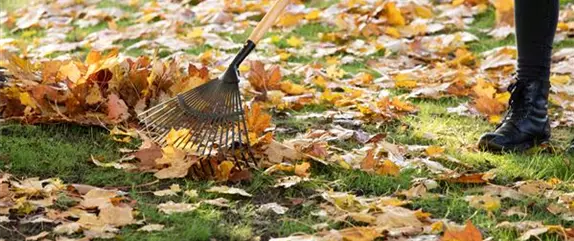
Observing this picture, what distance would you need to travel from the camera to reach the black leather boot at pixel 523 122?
3.17 m

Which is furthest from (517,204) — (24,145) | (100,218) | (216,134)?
(24,145)

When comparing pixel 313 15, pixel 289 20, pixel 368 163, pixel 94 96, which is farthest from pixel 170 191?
pixel 313 15

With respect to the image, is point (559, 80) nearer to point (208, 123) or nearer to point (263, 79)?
point (263, 79)

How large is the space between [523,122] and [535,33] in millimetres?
312

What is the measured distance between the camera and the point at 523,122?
3.20 m

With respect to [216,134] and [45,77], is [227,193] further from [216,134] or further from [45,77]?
[45,77]

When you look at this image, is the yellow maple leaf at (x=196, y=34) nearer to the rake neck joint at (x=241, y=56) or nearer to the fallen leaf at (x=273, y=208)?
the rake neck joint at (x=241, y=56)

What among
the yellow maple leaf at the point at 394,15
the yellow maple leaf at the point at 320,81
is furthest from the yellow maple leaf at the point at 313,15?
the yellow maple leaf at the point at 320,81

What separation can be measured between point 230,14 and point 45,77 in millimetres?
2458

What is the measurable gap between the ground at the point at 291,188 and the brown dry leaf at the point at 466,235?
18 centimetres

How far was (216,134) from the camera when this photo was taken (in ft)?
9.54

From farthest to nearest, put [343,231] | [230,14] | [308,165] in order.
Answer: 1. [230,14]
2. [308,165]
3. [343,231]

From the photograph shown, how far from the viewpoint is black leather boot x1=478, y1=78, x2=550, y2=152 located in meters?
3.17

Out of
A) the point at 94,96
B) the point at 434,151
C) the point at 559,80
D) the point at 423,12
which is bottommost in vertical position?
the point at 423,12
